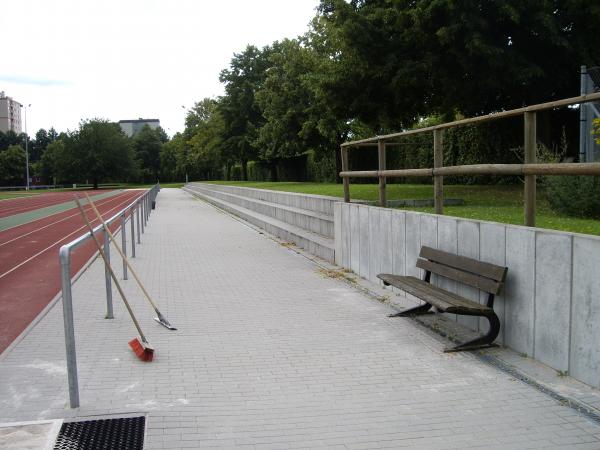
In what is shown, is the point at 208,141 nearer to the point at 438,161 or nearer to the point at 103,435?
the point at 438,161

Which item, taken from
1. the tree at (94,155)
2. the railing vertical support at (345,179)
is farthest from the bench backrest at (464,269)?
the tree at (94,155)

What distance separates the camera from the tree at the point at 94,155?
253 feet

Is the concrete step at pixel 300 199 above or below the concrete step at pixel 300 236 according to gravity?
above

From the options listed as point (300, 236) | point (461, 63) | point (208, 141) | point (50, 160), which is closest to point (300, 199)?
point (300, 236)

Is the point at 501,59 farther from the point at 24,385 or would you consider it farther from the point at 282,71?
the point at 282,71

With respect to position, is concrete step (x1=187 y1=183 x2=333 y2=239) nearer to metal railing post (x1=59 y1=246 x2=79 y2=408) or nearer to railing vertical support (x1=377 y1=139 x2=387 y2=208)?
railing vertical support (x1=377 y1=139 x2=387 y2=208)

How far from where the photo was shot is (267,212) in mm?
19625

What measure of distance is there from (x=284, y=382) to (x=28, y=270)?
8.20 m

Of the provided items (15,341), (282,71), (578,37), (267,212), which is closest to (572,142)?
(578,37)

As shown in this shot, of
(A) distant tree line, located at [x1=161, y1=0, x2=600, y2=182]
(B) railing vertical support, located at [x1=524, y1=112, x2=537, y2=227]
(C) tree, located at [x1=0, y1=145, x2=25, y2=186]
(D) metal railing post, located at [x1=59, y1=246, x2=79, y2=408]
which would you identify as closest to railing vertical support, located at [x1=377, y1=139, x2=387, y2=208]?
(A) distant tree line, located at [x1=161, y1=0, x2=600, y2=182]

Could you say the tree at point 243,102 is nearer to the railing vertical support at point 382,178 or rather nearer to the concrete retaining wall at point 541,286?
the railing vertical support at point 382,178

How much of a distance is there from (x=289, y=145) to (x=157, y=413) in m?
30.3

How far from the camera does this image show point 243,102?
177 ft

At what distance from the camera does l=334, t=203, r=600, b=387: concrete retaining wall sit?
14.0ft
